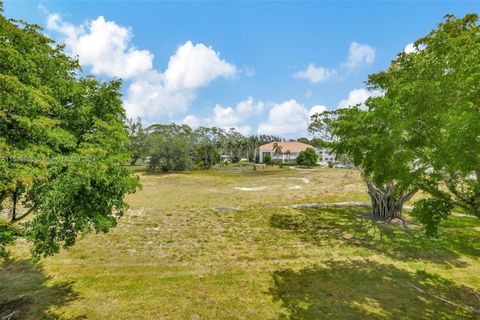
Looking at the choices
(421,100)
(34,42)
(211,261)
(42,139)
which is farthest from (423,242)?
(34,42)

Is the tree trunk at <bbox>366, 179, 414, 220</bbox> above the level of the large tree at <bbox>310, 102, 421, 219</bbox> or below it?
below

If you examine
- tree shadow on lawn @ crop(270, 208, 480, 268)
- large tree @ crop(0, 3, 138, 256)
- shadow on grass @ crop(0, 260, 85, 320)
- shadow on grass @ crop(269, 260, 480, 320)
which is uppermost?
large tree @ crop(0, 3, 138, 256)

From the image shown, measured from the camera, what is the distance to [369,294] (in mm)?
7734

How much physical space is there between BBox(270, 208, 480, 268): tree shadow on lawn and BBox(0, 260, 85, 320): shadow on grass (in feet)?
32.9

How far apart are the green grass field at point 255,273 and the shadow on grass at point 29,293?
0.11ft

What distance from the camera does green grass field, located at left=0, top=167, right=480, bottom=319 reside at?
7.09 meters

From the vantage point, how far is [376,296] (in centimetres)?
762

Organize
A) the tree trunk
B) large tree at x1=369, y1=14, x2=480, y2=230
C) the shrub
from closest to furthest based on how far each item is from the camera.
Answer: large tree at x1=369, y1=14, x2=480, y2=230 → the tree trunk → the shrub

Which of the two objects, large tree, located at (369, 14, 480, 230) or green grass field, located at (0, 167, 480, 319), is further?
green grass field, located at (0, 167, 480, 319)

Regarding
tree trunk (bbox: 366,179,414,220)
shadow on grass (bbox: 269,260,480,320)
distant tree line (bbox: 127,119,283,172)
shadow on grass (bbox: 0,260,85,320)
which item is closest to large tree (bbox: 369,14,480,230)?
shadow on grass (bbox: 269,260,480,320)

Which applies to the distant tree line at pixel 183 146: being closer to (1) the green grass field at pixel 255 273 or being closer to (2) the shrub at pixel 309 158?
(1) the green grass field at pixel 255 273

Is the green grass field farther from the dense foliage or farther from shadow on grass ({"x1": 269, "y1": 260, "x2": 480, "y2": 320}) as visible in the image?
the dense foliage

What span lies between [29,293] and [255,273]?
7.28 meters

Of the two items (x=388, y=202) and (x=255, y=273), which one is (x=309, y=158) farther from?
(x=255, y=273)
